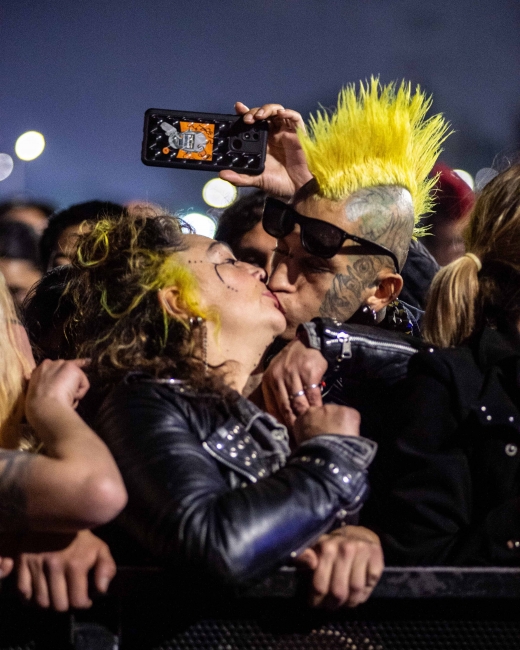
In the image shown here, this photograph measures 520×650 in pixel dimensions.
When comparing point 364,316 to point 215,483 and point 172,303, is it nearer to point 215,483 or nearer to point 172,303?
point 172,303

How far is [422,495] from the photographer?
77.2 inches

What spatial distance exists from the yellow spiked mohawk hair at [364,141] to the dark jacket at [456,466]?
1.01 metres

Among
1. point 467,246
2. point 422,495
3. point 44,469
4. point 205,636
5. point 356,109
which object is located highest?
point 356,109

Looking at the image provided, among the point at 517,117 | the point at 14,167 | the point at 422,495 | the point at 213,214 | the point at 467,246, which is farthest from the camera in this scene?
the point at 517,117

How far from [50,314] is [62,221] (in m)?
1.23

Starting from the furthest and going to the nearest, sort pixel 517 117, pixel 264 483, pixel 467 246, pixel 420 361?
1. pixel 517 117
2. pixel 467 246
3. pixel 420 361
4. pixel 264 483

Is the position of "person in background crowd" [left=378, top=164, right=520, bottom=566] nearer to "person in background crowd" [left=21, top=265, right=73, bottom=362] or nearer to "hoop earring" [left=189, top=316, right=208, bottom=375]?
"hoop earring" [left=189, top=316, right=208, bottom=375]

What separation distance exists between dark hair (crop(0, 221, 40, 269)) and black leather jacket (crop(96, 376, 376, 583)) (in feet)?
8.90

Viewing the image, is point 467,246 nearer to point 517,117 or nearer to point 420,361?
point 420,361

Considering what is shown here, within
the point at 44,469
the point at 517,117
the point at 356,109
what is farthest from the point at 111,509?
the point at 517,117

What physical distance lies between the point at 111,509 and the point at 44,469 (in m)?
0.17

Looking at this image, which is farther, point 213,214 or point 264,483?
point 213,214

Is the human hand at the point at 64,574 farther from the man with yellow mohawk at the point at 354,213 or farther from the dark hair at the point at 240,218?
the dark hair at the point at 240,218

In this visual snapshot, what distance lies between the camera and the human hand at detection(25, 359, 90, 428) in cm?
188
